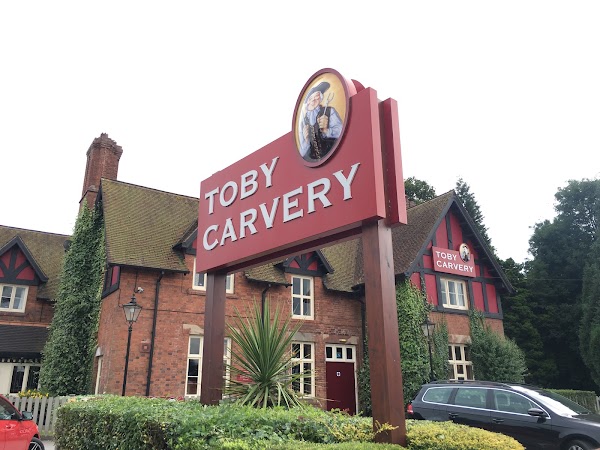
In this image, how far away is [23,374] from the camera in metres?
19.8

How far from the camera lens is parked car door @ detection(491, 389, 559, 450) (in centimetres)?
911

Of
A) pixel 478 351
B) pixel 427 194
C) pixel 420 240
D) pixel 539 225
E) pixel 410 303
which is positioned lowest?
pixel 478 351

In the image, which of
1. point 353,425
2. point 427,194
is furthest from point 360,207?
point 427,194

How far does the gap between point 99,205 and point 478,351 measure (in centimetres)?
1680

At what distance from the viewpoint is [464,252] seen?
2161 centimetres

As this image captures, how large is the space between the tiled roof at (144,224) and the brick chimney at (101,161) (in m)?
2.33

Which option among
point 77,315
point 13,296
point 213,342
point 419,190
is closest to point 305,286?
point 77,315

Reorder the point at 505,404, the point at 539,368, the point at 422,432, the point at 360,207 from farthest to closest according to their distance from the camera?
the point at 539,368 < the point at 505,404 < the point at 360,207 < the point at 422,432

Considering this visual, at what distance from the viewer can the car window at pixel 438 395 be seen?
36.6 feet

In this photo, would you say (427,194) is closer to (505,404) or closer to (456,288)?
(456,288)

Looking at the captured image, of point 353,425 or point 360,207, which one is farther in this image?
point 360,207

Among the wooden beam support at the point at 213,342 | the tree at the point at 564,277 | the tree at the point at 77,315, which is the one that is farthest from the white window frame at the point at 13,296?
the tree at the point at 564,277

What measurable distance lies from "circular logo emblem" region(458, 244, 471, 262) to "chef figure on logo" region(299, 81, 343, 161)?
15.8m

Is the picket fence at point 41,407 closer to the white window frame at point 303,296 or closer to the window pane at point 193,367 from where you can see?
the window pane at point 193,367
